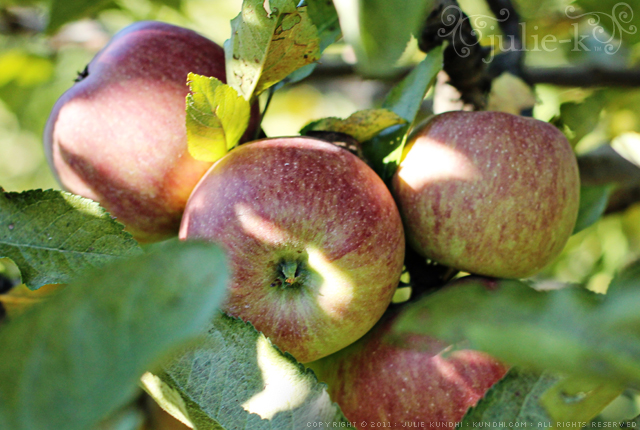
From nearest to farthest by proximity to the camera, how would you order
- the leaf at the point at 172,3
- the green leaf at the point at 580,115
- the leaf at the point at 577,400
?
the leaf at the point at 577,400
the green leaf at the point at 580,115
the leaf at the point at 172,3

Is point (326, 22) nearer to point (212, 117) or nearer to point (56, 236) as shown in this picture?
point (212, 117)

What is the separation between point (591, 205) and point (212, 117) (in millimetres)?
687

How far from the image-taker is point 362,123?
657mm

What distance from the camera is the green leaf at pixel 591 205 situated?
0.86m

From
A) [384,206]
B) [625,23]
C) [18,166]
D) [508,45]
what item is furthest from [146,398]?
[18,166]

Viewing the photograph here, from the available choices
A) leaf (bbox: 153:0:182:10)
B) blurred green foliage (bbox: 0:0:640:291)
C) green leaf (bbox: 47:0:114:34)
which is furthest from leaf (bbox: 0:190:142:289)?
leaf (bbox: 153:0:182:10)

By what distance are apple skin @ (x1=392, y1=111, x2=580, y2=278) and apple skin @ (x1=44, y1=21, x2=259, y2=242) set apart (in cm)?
30

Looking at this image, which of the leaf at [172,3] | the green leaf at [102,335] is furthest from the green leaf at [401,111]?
the leaf at [172,3]

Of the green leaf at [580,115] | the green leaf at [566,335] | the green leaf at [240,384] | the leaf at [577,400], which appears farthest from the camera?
the green leaf at [580,115]

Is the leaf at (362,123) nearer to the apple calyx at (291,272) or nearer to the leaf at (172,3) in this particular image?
the apple calyx at (291,272)

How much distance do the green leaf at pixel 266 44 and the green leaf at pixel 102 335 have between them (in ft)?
1.12

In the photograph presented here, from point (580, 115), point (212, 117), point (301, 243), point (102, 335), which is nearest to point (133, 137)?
point (212, 117)

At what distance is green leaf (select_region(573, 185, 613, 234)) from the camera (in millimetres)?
856

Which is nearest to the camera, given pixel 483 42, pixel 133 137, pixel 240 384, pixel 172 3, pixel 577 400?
pixel 577 400
